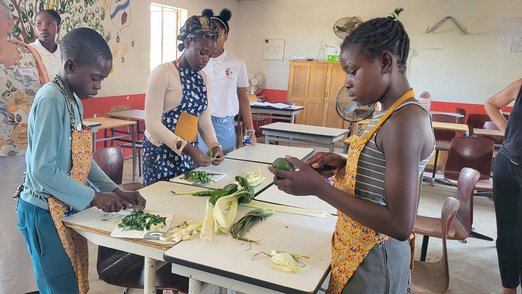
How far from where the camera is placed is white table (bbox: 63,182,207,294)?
141 centimetres

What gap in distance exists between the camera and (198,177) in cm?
218

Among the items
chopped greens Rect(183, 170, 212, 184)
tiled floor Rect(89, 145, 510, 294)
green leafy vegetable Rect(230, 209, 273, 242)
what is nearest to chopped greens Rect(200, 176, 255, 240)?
green leafy vegetable Rect(230, 209, 273, 242)

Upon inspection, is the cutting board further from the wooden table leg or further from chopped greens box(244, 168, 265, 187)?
the wooden table leg

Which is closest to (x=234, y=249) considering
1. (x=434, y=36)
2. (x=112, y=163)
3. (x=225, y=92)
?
(x=112, y=163)

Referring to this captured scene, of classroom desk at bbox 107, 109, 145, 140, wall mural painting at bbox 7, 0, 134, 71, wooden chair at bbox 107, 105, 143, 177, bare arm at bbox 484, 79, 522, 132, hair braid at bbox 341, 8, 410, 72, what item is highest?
wall mural painting at bbox 7, 0, 134, 71

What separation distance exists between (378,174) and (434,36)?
790 cm

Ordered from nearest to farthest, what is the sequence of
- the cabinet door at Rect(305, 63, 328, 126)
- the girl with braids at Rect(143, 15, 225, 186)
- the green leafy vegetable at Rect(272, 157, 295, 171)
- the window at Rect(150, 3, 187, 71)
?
the green leafy vegetable at Rect(272, 157, 295, 171) → the girl with braids at Rect(143, 15, 225, 186) → the window at Rect(150, 3, 187, 71) → the cabinet door at Rect(305, 63, 328, 126)

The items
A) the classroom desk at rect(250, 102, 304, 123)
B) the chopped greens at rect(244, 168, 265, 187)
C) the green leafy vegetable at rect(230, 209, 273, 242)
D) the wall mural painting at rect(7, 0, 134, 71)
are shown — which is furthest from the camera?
the classroom desk at rect(250, 102, 304, 123)

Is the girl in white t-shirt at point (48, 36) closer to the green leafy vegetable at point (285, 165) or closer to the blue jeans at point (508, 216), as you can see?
the green leafy vegetable at point (285, 165)

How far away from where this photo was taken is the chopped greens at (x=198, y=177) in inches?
85.0

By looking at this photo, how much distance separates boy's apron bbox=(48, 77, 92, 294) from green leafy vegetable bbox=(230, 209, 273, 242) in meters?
0.64

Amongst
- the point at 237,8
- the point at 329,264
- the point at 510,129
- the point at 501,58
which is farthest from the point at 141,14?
the point at 501,58

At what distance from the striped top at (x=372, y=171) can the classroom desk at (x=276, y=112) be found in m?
5.90

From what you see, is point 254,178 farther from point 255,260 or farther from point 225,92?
point 225,92
